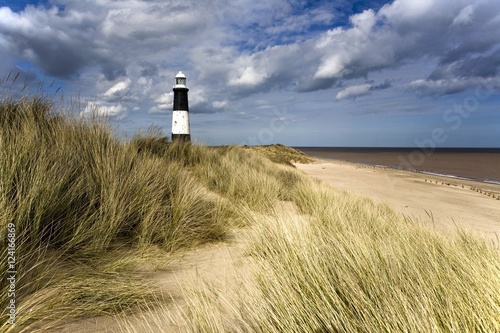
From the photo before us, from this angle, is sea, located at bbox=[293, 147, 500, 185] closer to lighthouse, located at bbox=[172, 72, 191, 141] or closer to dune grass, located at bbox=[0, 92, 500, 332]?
lighthouse, located at bbox=[172, 72, 191, 141]

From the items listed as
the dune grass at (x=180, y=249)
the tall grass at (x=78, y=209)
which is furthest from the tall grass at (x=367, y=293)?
the tall grass at (x=78, y=209)

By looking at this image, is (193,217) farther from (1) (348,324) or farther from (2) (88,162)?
(1) (348,324)

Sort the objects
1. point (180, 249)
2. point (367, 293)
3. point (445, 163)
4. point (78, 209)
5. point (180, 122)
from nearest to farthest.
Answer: point (367, 293) < point (78, 209) < point (180, 249) < point (180, 122) < point (445, 163)

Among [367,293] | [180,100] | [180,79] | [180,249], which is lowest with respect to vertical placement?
[180,249]

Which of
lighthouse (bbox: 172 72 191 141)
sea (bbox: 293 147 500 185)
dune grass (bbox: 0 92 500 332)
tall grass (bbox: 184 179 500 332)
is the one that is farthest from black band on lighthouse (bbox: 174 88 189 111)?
sea (bbox: 293 147 500 185)

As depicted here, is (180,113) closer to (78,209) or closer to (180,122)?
(180,122)

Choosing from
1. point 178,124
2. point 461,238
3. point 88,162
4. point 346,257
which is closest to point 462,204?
point 461,238

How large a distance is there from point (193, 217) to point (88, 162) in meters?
1.47

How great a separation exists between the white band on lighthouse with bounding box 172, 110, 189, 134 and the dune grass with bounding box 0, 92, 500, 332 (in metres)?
7.93

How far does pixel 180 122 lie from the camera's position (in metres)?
12.1

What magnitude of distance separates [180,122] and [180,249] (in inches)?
380

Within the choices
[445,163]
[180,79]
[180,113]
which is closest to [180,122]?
[180,113]

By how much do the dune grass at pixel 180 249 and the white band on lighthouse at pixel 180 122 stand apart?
7929 mm

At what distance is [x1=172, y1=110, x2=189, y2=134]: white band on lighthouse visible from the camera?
475 inches
